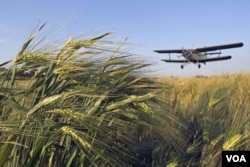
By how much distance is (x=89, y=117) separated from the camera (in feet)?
5.75

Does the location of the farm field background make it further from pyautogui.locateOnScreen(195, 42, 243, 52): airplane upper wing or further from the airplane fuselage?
pyautogui.locateOnScreen(195, 42, 243, 52): airplane upper wing

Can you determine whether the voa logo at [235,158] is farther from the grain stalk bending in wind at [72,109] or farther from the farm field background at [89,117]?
the grain stalk bending in wind at [72,109]

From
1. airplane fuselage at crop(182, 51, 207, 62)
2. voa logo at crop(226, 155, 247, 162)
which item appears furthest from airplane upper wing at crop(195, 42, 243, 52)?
voa logo at crop(226, 155, 247, 162)

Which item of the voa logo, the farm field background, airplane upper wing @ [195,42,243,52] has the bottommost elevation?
the voa logo

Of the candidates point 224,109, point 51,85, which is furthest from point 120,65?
point 224,109

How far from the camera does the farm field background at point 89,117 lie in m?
1.74

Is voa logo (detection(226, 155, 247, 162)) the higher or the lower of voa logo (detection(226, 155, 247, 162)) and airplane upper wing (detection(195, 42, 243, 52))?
the lower

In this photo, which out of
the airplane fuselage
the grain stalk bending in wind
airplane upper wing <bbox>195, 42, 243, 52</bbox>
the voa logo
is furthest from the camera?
airplane upper wing <bbox>195, 42, 243, 52</bbox>

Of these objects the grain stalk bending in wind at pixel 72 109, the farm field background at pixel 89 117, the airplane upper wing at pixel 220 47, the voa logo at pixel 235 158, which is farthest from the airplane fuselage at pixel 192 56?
the grain stalk bending in wind at pixel 72 109

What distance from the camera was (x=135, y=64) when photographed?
8.13ft

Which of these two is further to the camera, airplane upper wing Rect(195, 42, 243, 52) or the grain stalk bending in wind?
airplane upper wing Rect(195, 42, 243, 52)

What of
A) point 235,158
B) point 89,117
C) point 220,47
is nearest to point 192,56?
point 220,47

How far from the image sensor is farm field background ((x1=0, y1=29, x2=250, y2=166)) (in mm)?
1739

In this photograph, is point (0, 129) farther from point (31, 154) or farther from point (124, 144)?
point (124, 144)
